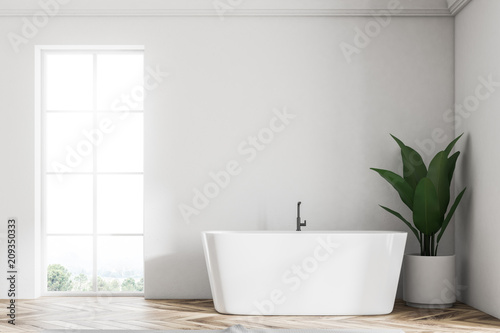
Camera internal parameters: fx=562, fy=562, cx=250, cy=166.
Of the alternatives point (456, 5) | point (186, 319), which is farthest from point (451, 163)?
point (186, 319)

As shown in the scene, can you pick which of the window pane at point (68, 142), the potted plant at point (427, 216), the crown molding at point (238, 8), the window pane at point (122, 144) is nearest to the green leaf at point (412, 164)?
the potted plant at point (427, 216)

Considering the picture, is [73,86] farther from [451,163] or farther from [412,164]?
[451,163]

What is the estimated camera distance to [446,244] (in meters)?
4.21

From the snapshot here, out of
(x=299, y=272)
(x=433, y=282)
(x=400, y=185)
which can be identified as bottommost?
(x=433, y=282)

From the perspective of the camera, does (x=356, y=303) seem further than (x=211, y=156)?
No

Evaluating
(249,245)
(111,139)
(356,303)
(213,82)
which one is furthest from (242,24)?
(356,303)

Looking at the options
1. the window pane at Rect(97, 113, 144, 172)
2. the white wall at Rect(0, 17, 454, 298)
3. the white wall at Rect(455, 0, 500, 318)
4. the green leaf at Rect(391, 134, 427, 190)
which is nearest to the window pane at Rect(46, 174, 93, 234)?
the window pane at Rect(97, 113, 144, 172)

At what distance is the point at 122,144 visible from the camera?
434cm

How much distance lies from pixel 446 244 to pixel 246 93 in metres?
1.88

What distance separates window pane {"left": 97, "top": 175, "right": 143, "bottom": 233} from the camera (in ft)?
14.1

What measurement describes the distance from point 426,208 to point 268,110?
1.34 meters

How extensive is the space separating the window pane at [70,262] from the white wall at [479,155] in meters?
2.77

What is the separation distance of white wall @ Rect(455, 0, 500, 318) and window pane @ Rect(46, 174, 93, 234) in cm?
277

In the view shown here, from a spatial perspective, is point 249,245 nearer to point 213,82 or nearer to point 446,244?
point 213,82
